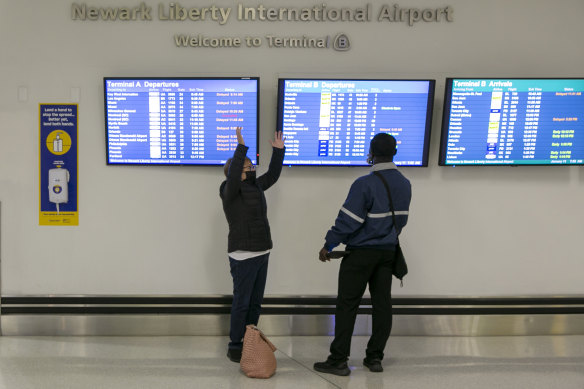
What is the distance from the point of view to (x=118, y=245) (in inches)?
143

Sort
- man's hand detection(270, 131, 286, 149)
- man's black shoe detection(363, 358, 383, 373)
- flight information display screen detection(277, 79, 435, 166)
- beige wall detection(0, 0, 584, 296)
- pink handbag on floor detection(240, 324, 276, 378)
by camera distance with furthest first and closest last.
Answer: beige wall detection(0, 0, 584, 296)
flight information display screen detection(277, 79, 435, 166)
man's hand detection(270, 131, 286, 149)
man's black shoe detection(363, 358, 383, 373)
pink handbag on floor detection(240, 324, 276, 378)

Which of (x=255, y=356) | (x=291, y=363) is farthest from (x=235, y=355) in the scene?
(x=291, y=363)

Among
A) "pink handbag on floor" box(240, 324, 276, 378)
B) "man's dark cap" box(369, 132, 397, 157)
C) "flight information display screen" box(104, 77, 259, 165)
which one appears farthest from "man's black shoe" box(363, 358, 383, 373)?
"flight information display screen" box(104, 77, 259, 165)

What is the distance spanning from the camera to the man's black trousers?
9.66ft

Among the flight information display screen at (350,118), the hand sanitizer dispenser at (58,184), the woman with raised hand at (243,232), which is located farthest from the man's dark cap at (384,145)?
the hand sanitizer dispenser at (58,184)

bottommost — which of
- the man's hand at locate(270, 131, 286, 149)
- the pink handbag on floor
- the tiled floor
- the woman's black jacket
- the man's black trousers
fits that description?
the tiled floor

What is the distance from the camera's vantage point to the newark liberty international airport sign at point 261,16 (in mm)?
3471

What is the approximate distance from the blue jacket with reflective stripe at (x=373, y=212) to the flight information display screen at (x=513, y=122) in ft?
2.53

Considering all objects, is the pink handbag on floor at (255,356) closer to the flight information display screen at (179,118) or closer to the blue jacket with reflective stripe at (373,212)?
the blue jacket with reflective stripe at (373,212)

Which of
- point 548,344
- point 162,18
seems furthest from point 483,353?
point 162,18

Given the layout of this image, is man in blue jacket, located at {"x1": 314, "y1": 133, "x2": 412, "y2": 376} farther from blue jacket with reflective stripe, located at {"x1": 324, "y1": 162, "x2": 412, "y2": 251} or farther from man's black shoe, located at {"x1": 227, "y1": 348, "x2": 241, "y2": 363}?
man's black shoe, located at {"x1": 227, "y1": 348, "x2": 241, "y2": 363}

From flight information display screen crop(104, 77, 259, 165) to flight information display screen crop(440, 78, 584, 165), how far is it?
4.93 ft

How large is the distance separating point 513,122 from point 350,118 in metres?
1.21

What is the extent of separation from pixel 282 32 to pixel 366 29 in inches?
25.2
